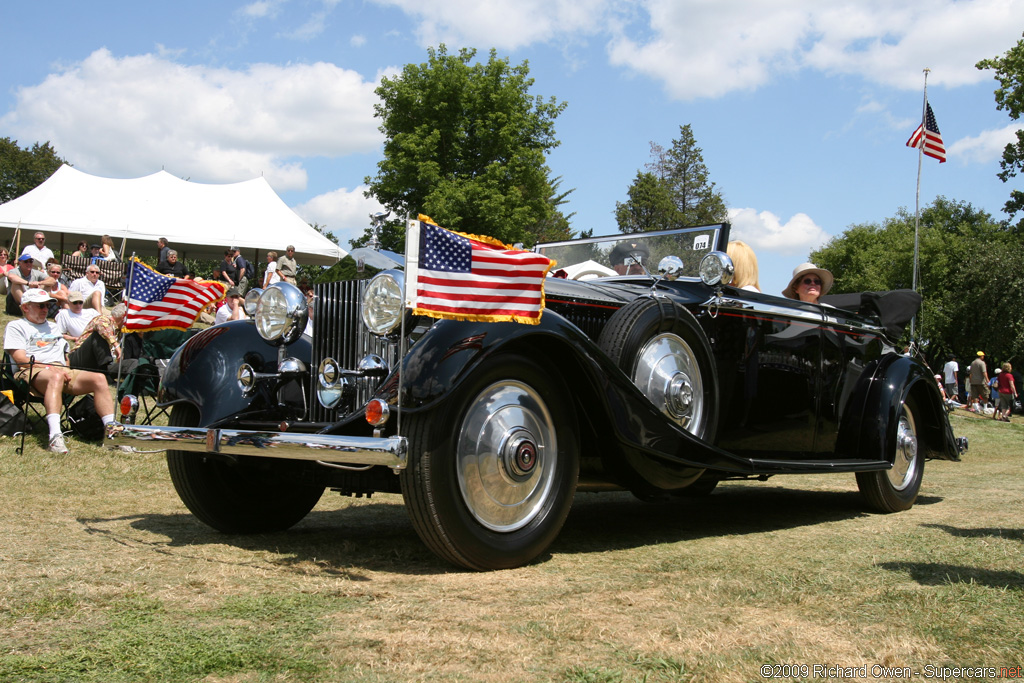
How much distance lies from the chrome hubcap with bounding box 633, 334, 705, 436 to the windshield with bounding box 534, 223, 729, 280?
1037mm

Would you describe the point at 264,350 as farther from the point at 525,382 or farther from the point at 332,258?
the point at 332,258

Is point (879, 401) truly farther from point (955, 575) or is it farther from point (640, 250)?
point (955, 575)

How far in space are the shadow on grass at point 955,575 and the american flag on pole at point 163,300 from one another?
13.5 feet

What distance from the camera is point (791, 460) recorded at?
4957 mm

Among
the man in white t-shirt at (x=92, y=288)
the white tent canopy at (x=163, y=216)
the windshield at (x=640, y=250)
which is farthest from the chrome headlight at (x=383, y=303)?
the white tent canopy at (x=163, y=216)

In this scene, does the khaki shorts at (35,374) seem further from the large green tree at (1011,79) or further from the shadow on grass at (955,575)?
the large green tree at (1011,79)

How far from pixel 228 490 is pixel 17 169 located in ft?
187

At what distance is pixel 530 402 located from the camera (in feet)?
11.7

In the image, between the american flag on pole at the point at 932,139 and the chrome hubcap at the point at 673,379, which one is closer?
the chrome hubcap at the point at 673,379

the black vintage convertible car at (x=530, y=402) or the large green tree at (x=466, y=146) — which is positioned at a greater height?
the large green tree at (x=466, y=146)

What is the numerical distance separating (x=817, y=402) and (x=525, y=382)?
257cm

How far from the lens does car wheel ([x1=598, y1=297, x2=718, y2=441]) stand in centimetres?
411

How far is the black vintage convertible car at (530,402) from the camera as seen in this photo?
3.26m

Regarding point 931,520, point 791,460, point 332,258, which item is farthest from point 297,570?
point 332,258
